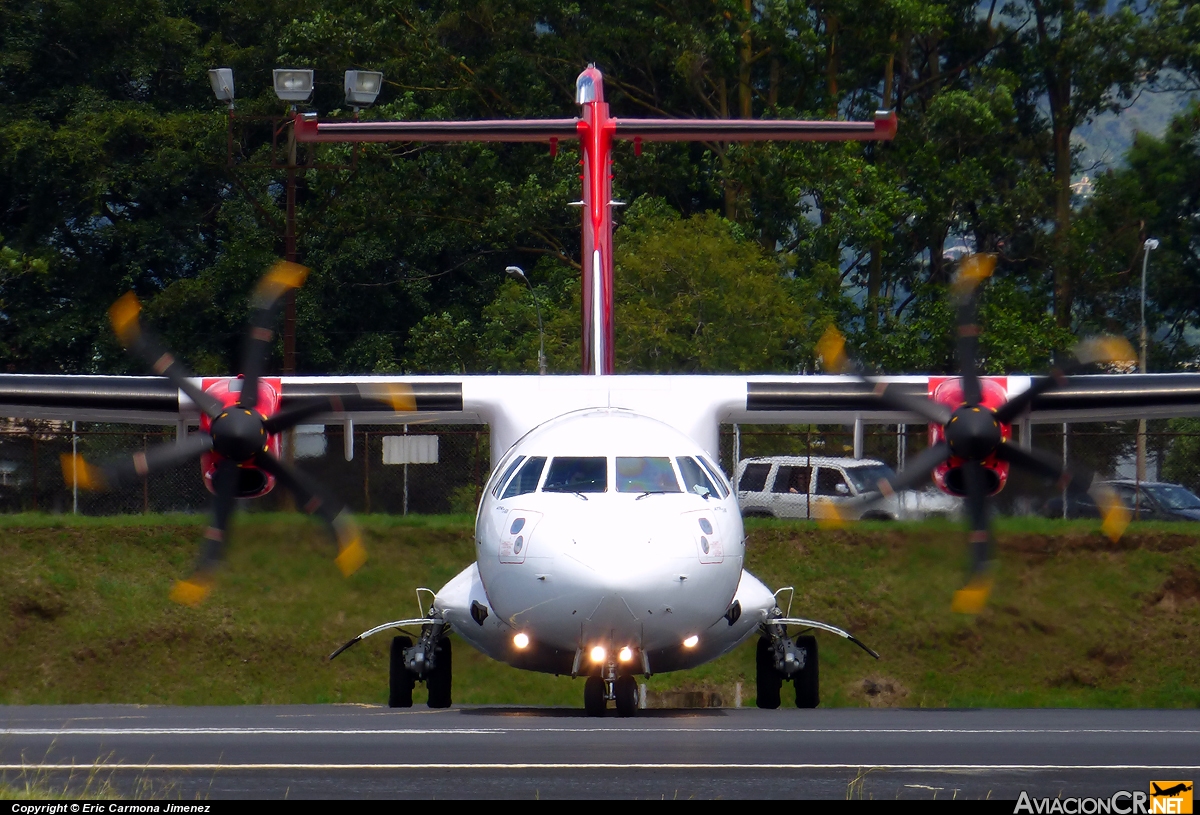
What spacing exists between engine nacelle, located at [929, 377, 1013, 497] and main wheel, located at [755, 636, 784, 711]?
10.2ft

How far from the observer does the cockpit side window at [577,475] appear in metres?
15.3

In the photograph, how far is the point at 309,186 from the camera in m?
46.2

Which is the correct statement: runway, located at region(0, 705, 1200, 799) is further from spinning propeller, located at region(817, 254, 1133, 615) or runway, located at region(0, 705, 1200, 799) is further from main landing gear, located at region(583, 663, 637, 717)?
spinning propeller, located at region(817, 254, 1133, 615)

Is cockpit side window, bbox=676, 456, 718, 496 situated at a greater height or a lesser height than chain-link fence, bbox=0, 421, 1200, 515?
greater

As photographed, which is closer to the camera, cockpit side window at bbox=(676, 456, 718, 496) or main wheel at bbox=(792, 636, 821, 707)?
cockpit side window at bbox=(676, 456, 718, 496)

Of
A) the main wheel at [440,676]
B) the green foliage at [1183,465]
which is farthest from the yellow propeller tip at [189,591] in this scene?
the green foliage at [1183,465]

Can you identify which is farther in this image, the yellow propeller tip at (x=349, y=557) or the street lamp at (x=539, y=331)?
the street lamp at (x=539, y=331)

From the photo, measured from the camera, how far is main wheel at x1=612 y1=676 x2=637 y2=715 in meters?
15.9

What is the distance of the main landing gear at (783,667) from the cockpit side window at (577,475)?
4401 mm

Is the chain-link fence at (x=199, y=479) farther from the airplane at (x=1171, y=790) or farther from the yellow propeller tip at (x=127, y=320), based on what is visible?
the airplane at (x=1171, y=790)

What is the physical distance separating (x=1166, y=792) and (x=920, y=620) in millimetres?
20856

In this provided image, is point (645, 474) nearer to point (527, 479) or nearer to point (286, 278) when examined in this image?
point (527, 479)

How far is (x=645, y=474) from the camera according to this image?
15.5 metres

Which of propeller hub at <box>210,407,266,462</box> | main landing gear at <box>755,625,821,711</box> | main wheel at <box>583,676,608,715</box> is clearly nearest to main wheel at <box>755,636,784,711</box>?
main landing gear at <box>755,625,821,711</box>
